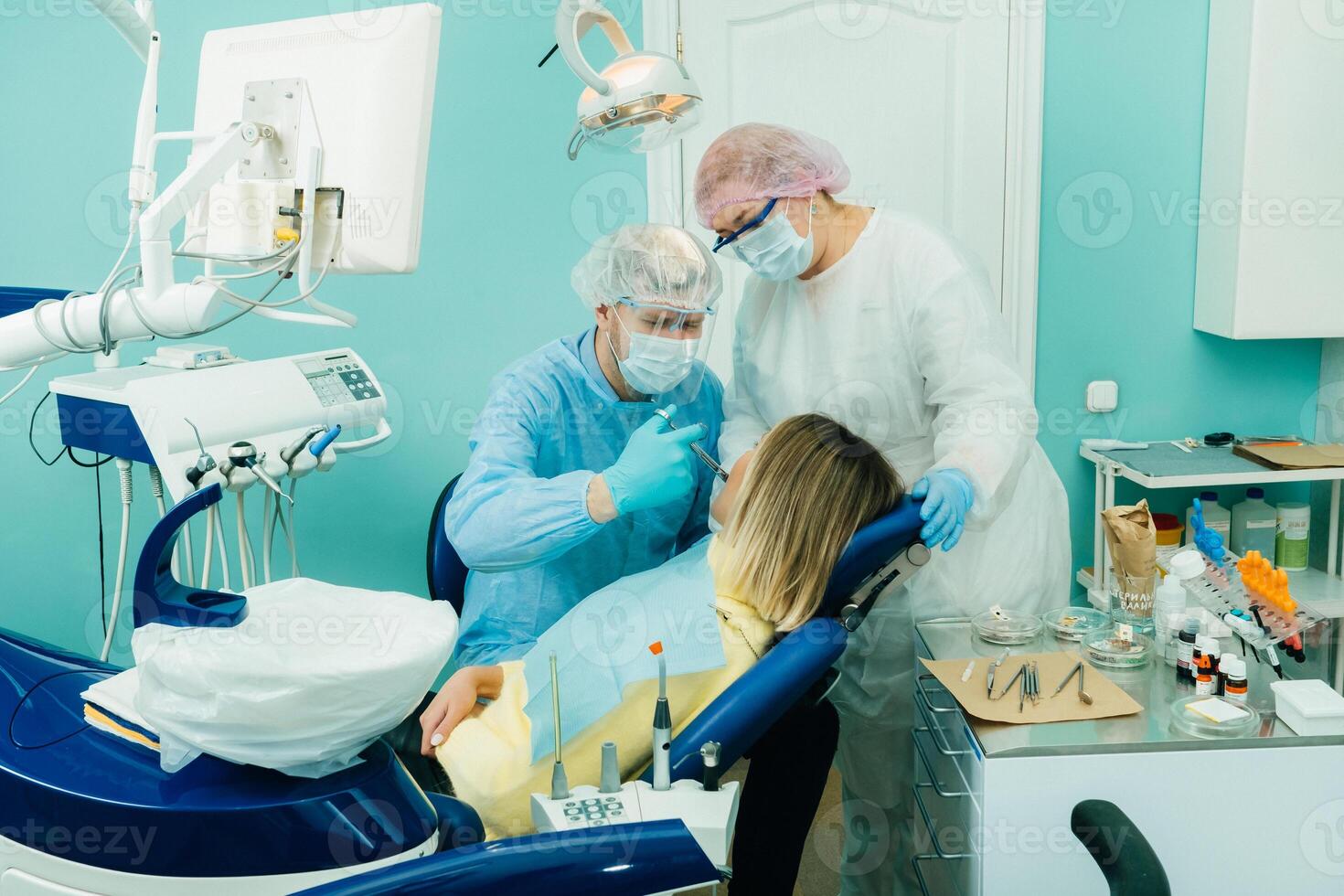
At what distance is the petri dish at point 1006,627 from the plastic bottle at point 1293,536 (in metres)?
1.36

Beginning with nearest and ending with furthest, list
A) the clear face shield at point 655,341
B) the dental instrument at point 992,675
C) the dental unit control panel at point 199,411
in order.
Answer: the dental instrument at point 992,675 < the clear face shield at point 655,341 < the dental unit control panel at point 199,411

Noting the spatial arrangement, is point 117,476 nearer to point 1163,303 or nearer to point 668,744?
point 668,744

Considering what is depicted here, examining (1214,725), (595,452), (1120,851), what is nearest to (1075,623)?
(1214,725)

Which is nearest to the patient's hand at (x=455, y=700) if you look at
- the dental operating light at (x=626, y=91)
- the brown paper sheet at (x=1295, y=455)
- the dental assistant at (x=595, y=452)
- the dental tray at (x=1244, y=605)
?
the dental assistant at (x=595, y=452)

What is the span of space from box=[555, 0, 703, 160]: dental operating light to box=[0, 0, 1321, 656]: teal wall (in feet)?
3.27

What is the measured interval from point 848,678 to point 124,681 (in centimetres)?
110

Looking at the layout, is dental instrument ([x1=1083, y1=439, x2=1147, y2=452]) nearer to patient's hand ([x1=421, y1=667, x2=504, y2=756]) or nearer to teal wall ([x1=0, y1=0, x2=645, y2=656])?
teal wall ([x1=0, y1=0, x2=645, y2=656])

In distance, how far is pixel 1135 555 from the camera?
151 cm

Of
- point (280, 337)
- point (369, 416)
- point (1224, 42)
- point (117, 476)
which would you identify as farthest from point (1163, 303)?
point (117, 476)

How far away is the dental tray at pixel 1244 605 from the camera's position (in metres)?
1.41

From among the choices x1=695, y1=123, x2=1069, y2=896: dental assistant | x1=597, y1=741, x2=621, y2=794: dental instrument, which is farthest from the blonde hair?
x1=597, y1=741, x2=621, y2=794: dental instrument

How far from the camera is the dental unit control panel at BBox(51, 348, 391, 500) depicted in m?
1.84

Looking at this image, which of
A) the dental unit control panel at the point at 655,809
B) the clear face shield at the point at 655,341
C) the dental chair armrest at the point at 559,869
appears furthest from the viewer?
the clear face shield at the point at 655,341

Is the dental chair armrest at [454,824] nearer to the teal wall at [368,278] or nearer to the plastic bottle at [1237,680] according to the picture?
the plastic bottle at [1237,680]
